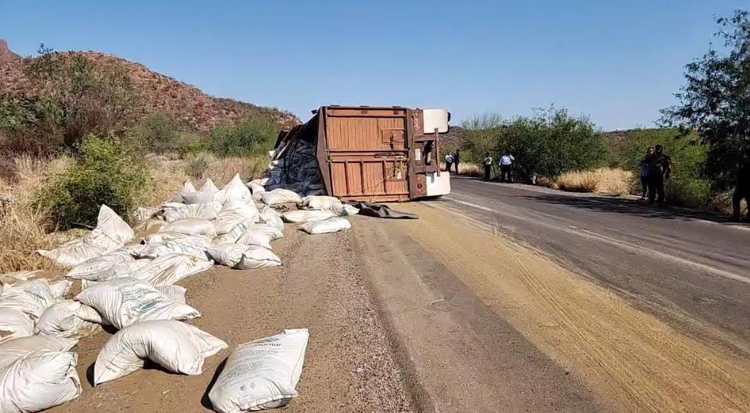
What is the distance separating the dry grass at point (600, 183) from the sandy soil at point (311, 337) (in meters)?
13.8

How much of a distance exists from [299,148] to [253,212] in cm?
533

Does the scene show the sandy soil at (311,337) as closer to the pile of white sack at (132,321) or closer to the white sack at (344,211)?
the pile of white sack at (132,321)

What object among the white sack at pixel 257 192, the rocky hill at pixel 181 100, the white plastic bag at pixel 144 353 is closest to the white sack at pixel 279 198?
the white sack at pixel 257 192

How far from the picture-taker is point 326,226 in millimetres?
7426

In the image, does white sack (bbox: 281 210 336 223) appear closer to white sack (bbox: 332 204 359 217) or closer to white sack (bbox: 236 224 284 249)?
white sack (bbox: 332 204 359 217)

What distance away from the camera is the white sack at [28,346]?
107 inches

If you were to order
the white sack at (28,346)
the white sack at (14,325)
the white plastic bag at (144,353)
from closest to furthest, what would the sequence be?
the white sack at (28,346) < the white plastic bag at (144,353) < the white sack at (14,325)

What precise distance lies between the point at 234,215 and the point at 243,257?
6.85ft

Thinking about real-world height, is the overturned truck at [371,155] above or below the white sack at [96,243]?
above

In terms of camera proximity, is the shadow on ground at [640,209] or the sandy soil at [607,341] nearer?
the sandy soil at [607,341]

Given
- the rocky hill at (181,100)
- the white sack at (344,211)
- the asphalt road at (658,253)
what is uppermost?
the rocky hill at (181,100)

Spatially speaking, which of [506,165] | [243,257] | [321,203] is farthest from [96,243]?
[506,165]

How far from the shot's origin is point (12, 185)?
26.3 ft

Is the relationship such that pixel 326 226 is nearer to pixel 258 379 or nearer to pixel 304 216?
pixel 304 216
